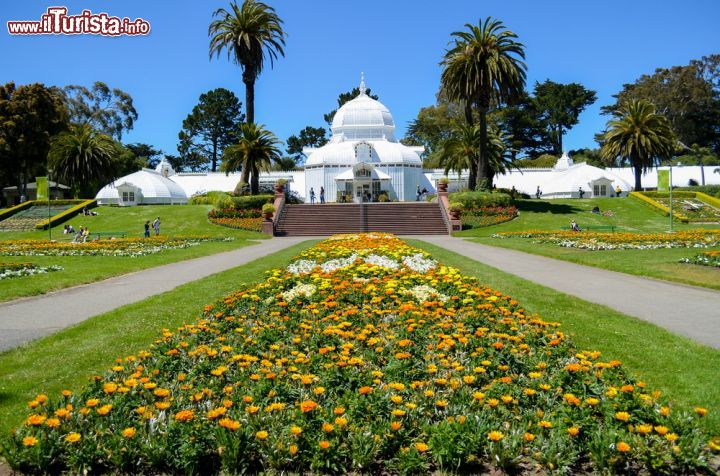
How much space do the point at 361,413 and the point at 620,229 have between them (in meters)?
32.8

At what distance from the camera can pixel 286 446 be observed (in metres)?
3.72

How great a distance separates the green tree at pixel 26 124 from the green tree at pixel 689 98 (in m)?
76.2

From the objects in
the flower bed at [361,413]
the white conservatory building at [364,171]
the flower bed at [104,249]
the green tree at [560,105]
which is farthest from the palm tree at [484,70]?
the green tree at [560,105]

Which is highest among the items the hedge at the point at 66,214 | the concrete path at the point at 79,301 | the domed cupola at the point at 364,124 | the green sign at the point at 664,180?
the domed cupola at the point at 364,124

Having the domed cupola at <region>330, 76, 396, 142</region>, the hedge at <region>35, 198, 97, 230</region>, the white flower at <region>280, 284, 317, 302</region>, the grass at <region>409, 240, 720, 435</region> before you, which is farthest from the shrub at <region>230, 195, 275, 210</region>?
the grass at <region>409, 240, 720, 435</region>

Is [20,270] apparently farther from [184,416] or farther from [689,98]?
[689,98]

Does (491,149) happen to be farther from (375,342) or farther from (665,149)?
(375,342)

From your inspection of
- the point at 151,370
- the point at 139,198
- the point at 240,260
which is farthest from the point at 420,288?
the point at 139,198

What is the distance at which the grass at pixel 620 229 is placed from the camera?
1342cm

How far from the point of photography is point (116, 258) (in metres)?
19.2

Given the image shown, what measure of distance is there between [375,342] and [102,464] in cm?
277

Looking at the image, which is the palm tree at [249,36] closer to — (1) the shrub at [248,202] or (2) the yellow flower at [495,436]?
(1) the shrub at [248,202]

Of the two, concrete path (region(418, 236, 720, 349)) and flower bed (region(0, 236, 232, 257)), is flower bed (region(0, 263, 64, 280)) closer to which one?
flower bed (region(0, 236, 232, 257))

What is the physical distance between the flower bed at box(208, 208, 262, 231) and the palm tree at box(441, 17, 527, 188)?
16.5 m
